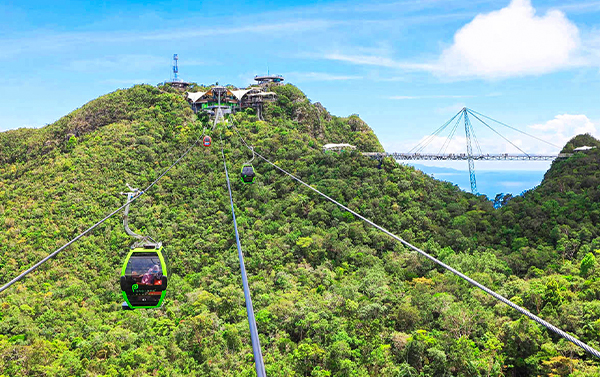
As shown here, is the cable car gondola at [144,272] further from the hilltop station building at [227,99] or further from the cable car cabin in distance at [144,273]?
the hilltop station building at [227,99]

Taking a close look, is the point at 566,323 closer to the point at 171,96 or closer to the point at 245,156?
the point at 245,156

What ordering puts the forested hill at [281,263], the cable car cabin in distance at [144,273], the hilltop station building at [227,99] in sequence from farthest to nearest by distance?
the hilltop station building at [227,99]
the forested hill at [281,263]
the cable car cabin in distance at [144,273]

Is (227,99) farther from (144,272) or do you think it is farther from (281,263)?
(144,272)

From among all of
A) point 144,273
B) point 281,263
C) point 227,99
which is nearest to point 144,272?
point 144,273

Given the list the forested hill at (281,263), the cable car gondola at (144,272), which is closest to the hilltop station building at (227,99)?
the forested hill at (281,263)

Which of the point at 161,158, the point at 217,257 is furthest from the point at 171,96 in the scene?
the point at 217,257

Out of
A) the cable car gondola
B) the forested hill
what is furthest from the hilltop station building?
the cable car gondola
